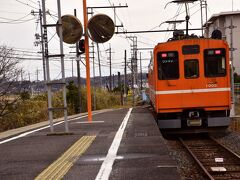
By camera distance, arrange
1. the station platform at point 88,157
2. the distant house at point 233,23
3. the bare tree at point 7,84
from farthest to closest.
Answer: the distant house at point 233,23
the bare tree at point 7,84
the station platform at point 88,157

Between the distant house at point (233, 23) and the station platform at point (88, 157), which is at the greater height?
the distant house at point (233, 23)

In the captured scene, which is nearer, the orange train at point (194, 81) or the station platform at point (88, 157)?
the station platform at point (88, 157)

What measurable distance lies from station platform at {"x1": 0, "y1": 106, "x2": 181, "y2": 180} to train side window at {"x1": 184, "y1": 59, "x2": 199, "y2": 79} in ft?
14.9

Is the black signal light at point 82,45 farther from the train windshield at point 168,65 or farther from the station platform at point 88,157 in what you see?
the station platform at point 88,157

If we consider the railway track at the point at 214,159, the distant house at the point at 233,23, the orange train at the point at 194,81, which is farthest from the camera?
the distant house at the point at 233,23

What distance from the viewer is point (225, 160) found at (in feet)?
41.1

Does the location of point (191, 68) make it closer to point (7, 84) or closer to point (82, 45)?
point (82, 45)

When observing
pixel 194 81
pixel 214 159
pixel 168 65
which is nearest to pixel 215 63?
pixel 194 81

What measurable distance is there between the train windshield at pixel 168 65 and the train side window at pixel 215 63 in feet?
3.37

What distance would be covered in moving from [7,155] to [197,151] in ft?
22.3

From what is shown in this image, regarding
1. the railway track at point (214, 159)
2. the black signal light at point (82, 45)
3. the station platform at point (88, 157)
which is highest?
the black signal light at point (82, 45)

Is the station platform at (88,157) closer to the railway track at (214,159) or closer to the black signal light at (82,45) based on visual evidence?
the railway track at (214,159)

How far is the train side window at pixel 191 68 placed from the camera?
1672 centimetres

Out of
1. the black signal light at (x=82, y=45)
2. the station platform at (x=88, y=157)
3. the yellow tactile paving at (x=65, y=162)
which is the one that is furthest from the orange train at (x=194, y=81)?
the yellow tactile paving at (x=65, y=162)
